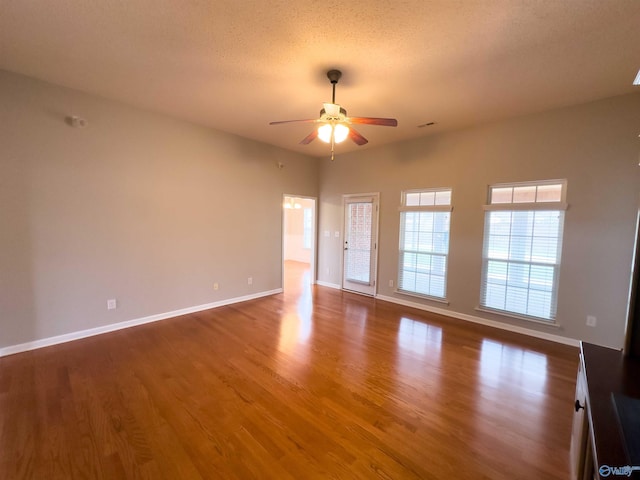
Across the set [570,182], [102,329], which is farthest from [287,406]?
[570,182]

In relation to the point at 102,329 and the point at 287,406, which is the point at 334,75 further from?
the point at 102,329

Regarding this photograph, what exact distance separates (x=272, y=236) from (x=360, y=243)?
179cm

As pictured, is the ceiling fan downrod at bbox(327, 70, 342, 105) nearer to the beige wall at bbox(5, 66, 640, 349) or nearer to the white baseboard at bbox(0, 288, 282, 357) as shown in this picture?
the beige wall at bbox(5, 66, 640, 349)

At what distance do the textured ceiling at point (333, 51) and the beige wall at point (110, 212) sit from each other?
45 centimetres

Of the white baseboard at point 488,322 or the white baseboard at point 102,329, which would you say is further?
the white baseboard at point 488,322

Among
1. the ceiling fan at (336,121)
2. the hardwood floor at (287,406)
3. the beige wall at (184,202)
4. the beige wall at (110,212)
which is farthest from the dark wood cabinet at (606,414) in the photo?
the beige wall at (110,212)

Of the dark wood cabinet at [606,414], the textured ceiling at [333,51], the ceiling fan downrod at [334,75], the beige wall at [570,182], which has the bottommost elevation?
the dark wood cabinet at [606,414]

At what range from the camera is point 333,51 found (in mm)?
2332

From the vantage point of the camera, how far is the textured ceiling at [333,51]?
1897 millimetres

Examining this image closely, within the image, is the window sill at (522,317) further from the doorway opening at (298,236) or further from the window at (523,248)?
the doorway opening at (298,236)

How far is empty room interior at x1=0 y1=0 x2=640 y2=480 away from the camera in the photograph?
1798 mm

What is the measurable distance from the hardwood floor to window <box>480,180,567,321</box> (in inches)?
20.6

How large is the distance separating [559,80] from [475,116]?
999mm

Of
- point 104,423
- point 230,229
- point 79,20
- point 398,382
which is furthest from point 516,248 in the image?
point 79,20
